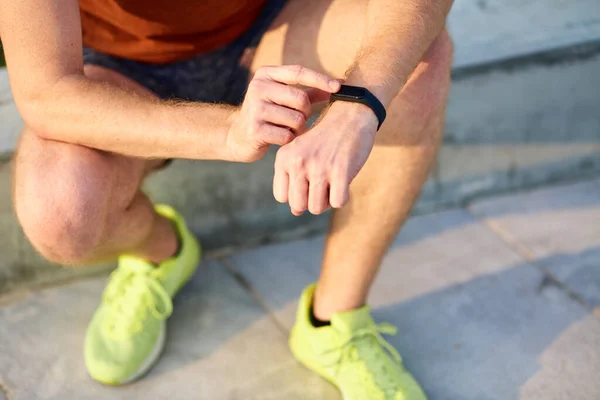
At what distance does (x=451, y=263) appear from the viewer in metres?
2.21

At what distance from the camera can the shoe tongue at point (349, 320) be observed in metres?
1.76

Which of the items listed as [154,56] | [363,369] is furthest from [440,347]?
[154,56]

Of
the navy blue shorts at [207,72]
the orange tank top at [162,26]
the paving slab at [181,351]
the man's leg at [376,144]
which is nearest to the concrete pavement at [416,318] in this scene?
the paving slab at [181,351]

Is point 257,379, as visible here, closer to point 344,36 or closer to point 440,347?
point 440,347

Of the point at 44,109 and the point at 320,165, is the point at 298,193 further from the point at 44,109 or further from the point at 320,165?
the point at 44,109

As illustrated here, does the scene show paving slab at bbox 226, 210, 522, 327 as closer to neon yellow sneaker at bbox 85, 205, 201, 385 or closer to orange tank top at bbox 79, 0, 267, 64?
neon yellow sneaker at bbox 85, 205, 201, 385

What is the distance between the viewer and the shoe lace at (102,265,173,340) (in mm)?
1836

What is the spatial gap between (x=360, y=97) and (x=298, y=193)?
0.20m

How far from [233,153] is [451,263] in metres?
0.97

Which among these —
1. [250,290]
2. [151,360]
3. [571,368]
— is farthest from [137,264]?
[571,368]

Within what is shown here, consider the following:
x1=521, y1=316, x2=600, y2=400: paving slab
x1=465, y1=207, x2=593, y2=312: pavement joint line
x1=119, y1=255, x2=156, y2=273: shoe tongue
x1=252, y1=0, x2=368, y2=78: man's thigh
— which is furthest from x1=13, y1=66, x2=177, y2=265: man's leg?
x1=465, y1=207, x2=593, y2=312: pavement joint line

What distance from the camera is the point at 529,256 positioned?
2234mm

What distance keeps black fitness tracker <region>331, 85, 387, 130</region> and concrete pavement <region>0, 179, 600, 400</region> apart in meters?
0.70

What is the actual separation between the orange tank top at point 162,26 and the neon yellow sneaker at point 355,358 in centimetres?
62
